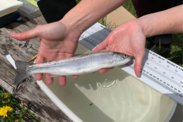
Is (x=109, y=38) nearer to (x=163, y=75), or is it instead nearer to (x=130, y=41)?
(x=130, y=41)

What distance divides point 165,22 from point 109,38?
70 cm

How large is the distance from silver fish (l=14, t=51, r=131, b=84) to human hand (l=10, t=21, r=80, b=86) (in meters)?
0.11

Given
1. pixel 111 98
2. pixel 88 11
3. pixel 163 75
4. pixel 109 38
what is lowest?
pixel 111 98

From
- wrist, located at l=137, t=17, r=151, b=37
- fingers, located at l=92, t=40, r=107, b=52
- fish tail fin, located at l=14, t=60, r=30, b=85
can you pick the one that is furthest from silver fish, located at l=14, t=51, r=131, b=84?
wrist, located at l=137, t=17, r=151, b=37

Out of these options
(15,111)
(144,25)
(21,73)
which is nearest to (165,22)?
(144,25)

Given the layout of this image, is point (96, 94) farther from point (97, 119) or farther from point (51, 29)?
point (51, 29)

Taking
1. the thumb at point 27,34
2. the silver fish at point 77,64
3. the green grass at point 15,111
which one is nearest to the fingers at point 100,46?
the silver fish at point 77,64

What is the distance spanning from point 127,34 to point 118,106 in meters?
1.03

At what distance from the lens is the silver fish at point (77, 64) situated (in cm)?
146

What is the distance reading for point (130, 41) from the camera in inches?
62.5

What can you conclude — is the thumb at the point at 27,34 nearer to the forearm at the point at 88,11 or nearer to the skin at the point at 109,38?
the skin at the point at 109,38

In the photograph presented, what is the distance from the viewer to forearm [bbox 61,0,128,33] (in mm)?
1581

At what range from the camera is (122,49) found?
169 cm

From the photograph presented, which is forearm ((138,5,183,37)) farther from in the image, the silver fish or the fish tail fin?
the fish tail fin
